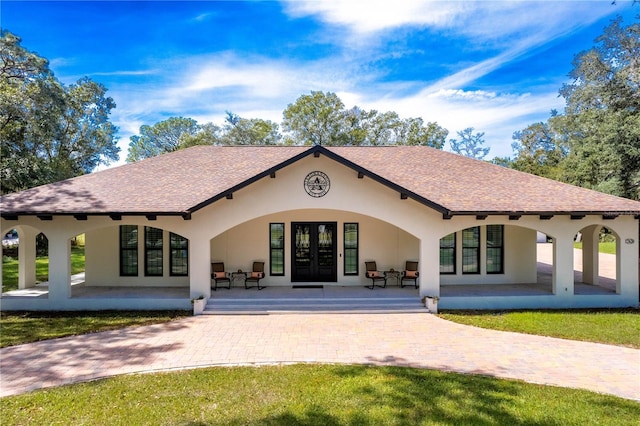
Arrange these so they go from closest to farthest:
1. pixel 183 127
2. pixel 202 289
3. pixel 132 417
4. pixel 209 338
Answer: pixel 132 417 < pixel 209 338 < pixel 202 289 < pixel 183 127

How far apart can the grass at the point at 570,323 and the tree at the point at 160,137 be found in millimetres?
46485

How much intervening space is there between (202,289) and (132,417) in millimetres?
6624

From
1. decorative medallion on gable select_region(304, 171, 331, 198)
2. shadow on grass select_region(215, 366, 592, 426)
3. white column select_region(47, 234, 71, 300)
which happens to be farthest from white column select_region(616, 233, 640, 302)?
white column select_region(47, 234, 71, 300)

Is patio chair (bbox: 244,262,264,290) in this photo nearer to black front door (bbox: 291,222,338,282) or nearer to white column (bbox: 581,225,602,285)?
black front door (bbox: 291,222,338,282)

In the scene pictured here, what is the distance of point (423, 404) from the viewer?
6.13 meters

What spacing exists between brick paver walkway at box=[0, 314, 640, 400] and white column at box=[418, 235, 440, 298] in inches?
72.4

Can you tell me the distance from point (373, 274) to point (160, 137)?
45.6 metres

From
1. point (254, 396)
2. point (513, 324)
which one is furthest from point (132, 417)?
point (513, 324)

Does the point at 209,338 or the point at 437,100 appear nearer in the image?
the point at 209,338

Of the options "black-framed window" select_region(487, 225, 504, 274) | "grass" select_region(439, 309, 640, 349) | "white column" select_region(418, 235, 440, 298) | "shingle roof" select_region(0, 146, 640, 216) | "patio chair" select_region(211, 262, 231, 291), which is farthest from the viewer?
"black-framed window" select_region(487, 225, 504, 274)

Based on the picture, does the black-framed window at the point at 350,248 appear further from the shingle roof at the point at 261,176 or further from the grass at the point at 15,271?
the grass at the point at 15,271

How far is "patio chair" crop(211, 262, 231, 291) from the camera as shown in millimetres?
13887

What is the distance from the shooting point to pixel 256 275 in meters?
14.0

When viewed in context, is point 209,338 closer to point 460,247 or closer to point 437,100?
point 460,247
